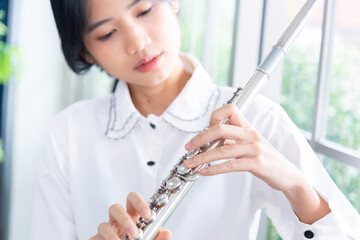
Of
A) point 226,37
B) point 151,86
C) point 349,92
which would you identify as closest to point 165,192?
point 151,86

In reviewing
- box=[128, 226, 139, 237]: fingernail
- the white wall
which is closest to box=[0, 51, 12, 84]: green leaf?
the white wall

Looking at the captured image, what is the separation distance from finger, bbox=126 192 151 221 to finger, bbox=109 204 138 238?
0.07 feet

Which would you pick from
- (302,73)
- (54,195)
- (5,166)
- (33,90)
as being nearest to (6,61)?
(33,90)

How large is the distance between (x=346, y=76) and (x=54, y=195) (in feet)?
2.85

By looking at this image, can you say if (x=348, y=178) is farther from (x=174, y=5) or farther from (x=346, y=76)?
(x=174, y=5)

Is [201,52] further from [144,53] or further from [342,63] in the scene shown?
[144,53]

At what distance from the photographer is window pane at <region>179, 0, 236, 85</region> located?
1647 mm

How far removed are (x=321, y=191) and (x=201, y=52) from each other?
0.98 m

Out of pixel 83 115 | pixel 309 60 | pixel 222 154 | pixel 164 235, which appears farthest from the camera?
pixel 309 60

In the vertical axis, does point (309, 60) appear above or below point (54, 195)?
above

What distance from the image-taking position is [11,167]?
7.38ft

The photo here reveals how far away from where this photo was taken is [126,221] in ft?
2.58

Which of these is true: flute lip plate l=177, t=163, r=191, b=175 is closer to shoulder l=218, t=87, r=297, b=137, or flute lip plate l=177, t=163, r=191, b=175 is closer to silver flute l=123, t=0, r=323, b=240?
silver flute l=123, t=0, r=323, b=240

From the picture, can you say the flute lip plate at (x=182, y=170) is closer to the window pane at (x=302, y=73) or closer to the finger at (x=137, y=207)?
the finger at (x=137, y=207)
